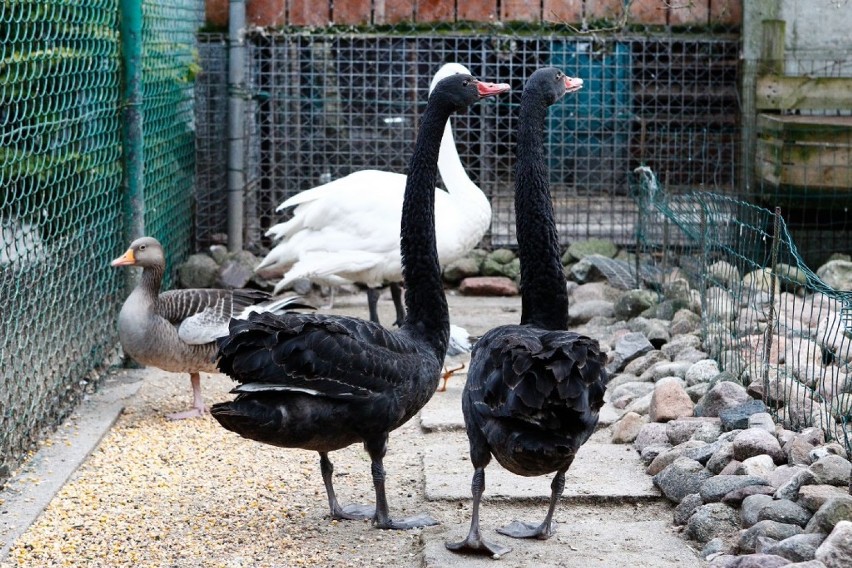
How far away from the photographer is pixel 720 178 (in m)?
10.7

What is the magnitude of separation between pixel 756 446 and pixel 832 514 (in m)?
0.84

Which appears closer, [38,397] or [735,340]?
[38,397]

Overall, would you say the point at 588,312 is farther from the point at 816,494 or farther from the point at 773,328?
the point at 816,494

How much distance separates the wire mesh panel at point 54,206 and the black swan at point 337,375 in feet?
4.98

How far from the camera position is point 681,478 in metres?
4.93

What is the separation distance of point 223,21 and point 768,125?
511cm

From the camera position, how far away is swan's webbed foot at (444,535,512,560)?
4398 mm

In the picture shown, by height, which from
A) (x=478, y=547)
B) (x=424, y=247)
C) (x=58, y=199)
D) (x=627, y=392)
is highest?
(x=58, y=199)

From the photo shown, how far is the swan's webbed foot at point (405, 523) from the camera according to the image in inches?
189

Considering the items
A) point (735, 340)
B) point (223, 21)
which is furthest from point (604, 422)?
point (223, 21)

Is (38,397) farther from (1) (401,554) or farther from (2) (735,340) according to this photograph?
(2) (735,340)

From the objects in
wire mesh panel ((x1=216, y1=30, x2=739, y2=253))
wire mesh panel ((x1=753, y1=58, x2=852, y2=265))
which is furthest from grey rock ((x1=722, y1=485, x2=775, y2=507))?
wire mesh panel ((x1=216, y1=30, x2=739, y2=253))

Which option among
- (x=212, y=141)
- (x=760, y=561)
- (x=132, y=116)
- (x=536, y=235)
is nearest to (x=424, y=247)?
(x=536, y=235)

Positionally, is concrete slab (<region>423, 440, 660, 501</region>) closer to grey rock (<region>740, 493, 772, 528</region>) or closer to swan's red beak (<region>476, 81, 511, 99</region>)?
grey rock (<region>740, 493, 772, 528</region>)
